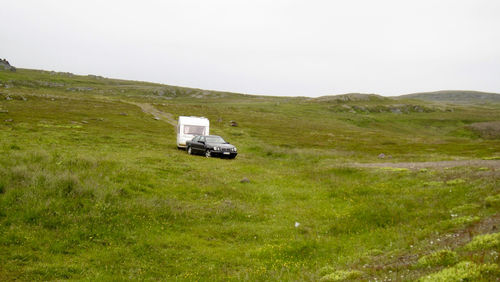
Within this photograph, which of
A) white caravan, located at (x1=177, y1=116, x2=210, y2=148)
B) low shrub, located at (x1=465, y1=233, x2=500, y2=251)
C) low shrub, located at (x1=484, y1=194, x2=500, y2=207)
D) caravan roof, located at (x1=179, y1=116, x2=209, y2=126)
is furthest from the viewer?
caravan roof, located at (x1=179, y1=116, x2=209, y2=126)

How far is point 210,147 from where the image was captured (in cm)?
3148

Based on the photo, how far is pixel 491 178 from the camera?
16281 millimetres

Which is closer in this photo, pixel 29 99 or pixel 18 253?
pixel 18 253

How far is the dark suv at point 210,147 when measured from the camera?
31141 millimetres

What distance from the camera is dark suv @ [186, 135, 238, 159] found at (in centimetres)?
3114

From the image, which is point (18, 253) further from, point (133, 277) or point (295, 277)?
point (295, 277)

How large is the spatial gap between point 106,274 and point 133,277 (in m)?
0.76

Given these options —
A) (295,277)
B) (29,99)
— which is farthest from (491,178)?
(29,99)

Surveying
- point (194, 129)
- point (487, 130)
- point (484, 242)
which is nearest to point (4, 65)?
point (194, 129)

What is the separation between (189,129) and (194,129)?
597 mm

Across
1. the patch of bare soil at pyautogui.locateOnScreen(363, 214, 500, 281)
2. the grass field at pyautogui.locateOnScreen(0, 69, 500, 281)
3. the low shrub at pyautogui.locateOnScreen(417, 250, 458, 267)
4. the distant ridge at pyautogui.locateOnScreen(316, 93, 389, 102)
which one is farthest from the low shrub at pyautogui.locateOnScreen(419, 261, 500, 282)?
the distant ridge at pyautogui.locateOnScreen(316, 93, 389, 102)

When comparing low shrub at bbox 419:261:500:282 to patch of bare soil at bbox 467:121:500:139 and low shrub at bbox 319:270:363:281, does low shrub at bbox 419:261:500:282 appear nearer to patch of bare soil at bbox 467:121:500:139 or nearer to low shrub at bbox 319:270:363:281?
low shrub at bbox 319:270:363:281

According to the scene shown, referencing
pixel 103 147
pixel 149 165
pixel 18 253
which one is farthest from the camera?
pixel 103 147

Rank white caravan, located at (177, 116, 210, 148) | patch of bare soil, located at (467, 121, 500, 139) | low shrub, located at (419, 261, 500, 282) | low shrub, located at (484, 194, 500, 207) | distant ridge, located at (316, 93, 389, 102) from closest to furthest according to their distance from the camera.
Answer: low shrub, located at (419, 261, 500, 282) → low shrub, located at (484, 194, 500, 207) → white caravan, located at (177, 116, 210, 148) → patch of bare soil, located at (467, 121, 500, 139) → distant ridge, located at (316, 93, 389, 102)
